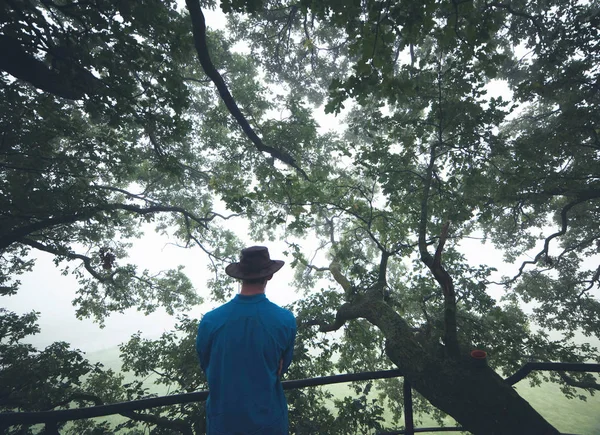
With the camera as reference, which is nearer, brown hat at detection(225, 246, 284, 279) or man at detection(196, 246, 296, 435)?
man at detection(196, 246, 296, 435)

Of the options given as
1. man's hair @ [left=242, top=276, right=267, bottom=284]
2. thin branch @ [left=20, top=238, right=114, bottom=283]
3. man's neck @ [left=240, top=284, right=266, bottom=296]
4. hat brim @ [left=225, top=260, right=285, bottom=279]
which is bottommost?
man's neck @ [left=240, top=284, right=266, bottom=296]

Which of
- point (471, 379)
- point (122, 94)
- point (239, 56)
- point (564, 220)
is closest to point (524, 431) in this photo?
point (471, 379)

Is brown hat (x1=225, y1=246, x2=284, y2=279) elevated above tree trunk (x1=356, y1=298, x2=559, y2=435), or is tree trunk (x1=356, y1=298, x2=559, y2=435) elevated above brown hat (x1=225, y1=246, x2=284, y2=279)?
brown hat (x1=225, y1=246, x2=284, y2=279)

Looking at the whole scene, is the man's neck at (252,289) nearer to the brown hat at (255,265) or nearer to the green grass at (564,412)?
the brown hat at (255,265)

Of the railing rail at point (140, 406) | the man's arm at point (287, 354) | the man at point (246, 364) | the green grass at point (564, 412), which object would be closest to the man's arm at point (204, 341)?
the man at point (246, 364)

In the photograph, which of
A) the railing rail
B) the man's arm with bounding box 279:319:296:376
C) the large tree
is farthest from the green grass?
the man's arm with bounding box 279:319:296:376

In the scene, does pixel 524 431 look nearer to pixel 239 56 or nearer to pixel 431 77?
pixel 431 77

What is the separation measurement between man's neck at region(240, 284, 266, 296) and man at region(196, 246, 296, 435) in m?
0.06

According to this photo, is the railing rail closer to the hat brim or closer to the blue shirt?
the blue shirt

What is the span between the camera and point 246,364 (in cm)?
146

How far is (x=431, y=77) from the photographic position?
18.6 ft

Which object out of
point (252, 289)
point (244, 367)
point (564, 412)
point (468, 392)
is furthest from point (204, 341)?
point (564, 412)

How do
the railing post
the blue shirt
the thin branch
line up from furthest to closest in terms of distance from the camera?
the thin branch → the railing post → the blue shirt

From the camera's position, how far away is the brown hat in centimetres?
185
